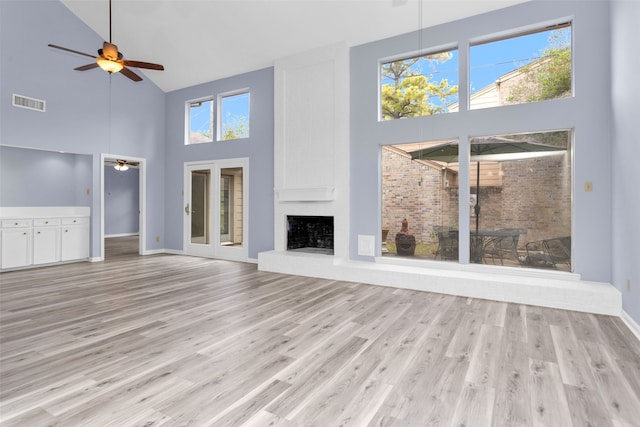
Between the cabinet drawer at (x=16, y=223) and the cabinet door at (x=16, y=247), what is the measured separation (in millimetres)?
66

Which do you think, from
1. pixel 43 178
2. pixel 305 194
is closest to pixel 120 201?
pixel 43 178

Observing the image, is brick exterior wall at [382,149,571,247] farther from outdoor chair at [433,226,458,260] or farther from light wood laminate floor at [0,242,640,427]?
light wood laminate floor at [0,242,640,427]

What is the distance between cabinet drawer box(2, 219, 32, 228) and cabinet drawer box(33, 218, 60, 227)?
93mm

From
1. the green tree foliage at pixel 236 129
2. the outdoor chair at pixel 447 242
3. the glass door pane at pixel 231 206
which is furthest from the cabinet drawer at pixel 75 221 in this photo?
the outdoor chair at pixel 447 242

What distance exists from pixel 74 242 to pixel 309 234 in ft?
14.7

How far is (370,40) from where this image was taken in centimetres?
539

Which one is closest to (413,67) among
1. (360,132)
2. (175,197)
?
(360,132)

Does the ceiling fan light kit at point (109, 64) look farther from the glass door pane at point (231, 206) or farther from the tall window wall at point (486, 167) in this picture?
the tall window wall at point (486, 167)

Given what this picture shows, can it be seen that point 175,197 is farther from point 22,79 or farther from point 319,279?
point 319,279

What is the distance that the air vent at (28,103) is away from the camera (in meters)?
5.66

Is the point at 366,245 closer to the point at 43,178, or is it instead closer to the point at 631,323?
the point at 631,323

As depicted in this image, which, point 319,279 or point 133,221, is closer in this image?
point 319,279

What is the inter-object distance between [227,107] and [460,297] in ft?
18.8

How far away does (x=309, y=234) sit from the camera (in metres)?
6.34
